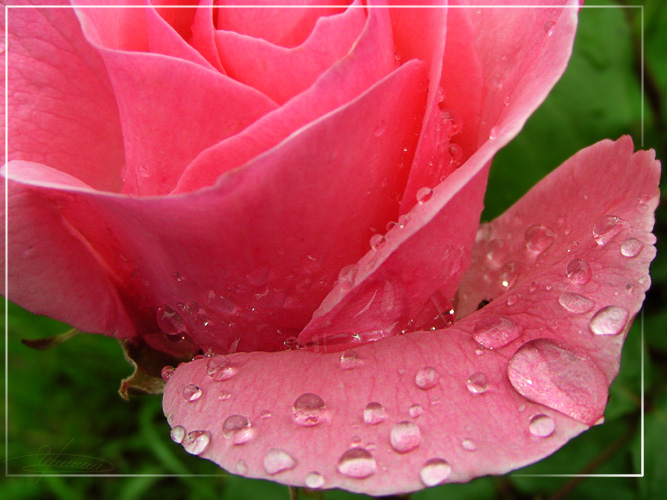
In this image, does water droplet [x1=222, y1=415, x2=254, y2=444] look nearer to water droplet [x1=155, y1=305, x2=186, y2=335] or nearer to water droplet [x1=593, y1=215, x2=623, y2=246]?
water droplet [x1=155, y1=305, x2=186, y2=335]

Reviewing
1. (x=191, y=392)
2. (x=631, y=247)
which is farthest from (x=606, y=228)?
(x=191, y=392)

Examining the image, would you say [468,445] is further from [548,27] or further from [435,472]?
[548,27]

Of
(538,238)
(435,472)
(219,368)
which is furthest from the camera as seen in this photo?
(538,238)

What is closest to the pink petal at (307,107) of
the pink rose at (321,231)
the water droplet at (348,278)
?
the pink rose at (321,231)

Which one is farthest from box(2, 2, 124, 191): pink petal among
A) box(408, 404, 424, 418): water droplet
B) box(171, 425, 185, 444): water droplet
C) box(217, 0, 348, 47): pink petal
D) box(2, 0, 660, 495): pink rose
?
box(408, 404, 424, 418): water droplet

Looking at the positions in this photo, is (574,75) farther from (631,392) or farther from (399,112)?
(399,112)

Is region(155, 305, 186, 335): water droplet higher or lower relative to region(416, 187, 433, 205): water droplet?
lower
